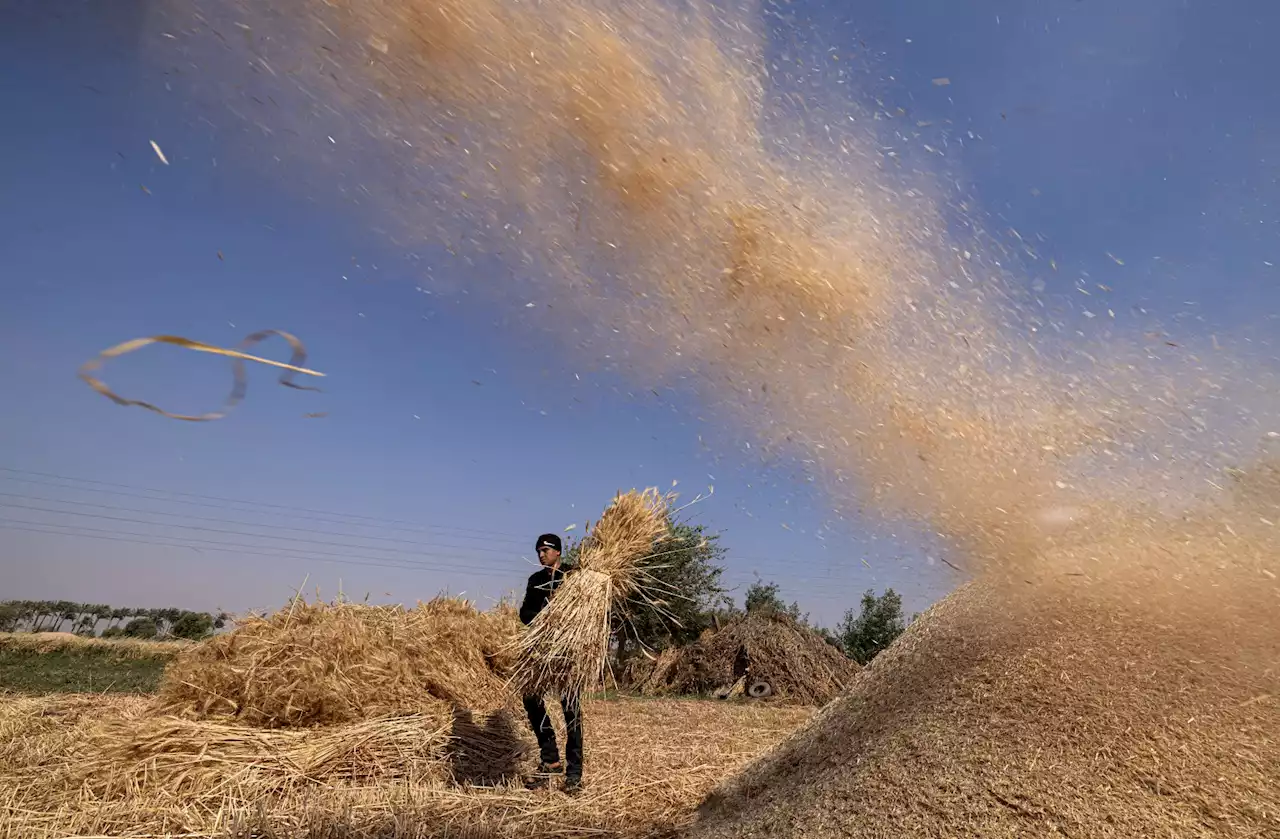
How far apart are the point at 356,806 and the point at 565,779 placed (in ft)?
5.35

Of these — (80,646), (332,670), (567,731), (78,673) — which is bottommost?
(567,731)

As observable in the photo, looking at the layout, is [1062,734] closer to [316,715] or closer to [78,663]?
[316,715]

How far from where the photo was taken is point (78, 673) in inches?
570

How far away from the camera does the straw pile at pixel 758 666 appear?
17266mm

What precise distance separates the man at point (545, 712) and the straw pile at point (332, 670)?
40 cm

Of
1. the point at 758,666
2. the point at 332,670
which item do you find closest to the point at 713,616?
the point at 758,666

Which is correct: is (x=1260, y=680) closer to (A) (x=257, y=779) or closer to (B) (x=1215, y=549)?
(B) (x=1215, y=549)

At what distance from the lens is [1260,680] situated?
3814 mm

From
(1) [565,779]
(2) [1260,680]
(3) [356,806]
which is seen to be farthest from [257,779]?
(2) [1260,680]

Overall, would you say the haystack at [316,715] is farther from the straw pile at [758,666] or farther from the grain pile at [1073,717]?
the straw pile at [758,666]

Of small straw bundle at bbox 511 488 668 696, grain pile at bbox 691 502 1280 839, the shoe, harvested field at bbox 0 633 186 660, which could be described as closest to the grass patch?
harvested field at bbox 0 633 186 660

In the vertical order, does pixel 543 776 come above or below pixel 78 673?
below

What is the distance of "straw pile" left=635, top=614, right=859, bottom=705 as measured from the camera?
17266 mm

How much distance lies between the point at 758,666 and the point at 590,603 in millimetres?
13052
